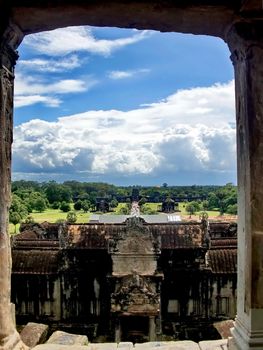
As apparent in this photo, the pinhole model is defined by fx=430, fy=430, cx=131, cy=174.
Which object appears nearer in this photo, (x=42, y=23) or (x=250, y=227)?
(x=250, y=227)

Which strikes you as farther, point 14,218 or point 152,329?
point 14,218

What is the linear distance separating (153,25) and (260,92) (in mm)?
1265

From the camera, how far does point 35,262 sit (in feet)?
63.0

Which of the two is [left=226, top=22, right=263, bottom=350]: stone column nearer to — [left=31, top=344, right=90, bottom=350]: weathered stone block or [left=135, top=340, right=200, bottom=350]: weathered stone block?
[left=135, top=340, right=200, bottom=350]: weathered stone block

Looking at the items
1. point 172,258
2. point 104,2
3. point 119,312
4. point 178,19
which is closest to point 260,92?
point 178,19

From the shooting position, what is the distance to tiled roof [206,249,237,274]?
59.9 feet

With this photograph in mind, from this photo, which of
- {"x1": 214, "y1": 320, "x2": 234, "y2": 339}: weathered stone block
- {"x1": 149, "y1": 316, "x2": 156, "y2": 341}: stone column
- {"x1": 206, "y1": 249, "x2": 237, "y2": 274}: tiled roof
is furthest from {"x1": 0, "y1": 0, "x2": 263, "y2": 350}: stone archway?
{"x1": 206, "y1": 249, "x2": 237, "y2": 274}: tiled roof

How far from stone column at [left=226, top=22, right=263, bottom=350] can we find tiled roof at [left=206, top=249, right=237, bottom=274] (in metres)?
14.8

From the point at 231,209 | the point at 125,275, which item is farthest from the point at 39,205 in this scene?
the point at 125,275

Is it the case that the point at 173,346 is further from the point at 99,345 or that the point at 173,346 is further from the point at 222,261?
the point at 222,261

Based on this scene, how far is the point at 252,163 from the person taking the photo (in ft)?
12.5

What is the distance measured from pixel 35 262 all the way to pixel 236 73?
16.6 meters

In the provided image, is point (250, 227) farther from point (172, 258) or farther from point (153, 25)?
point (172, 258)

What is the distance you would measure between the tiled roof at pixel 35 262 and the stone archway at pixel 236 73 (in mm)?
15116
